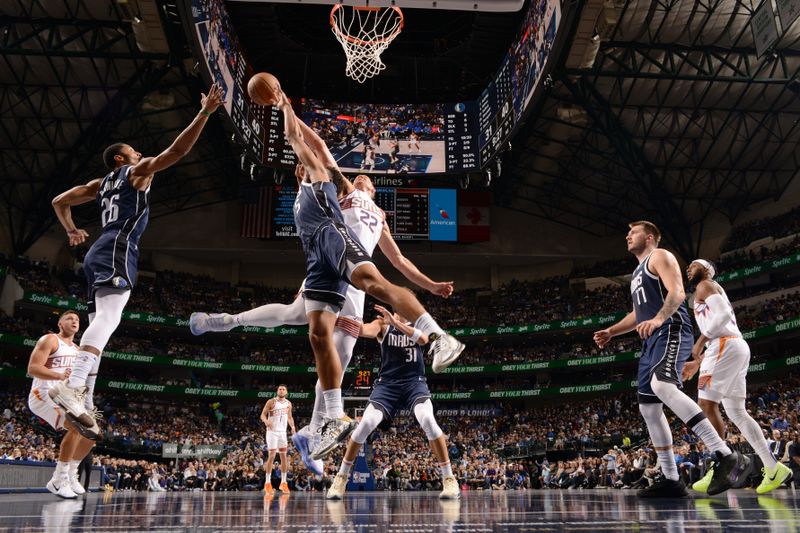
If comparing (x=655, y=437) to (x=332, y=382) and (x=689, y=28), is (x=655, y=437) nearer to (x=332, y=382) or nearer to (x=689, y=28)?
(x=332, y=382)

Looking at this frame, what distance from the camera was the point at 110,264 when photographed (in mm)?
5828

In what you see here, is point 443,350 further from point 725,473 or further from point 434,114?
point 434,114

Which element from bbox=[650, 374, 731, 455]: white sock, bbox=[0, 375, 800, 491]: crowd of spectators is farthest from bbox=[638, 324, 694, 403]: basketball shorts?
bbox=[0, 375, 800, 491]: crowd of spectators

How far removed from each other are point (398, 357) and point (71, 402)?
3742 mm

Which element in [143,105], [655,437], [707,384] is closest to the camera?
[655,437]

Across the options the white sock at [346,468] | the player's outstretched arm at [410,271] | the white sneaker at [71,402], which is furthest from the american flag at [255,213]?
the white sneaker at [71,402]

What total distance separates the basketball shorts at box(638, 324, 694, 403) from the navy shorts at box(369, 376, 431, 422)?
8.66 ft

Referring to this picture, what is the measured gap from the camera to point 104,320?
18.9 feet

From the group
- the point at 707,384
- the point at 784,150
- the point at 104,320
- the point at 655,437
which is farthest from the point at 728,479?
the point at 784,150

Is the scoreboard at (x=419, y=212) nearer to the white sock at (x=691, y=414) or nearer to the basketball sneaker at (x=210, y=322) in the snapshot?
the basketball sneaker at (x=210, y=322)

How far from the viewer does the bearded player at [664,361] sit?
5648 mm

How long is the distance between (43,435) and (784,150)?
33.6 metres

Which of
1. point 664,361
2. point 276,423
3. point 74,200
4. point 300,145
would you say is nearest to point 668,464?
point 664,361

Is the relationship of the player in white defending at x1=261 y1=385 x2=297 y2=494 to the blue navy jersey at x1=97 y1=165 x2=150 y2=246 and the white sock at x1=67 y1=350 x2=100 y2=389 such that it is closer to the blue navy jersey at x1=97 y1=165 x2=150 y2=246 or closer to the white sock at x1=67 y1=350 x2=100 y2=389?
the blue navy jersey at x1=97 y1=165 x2=150 y2=246
